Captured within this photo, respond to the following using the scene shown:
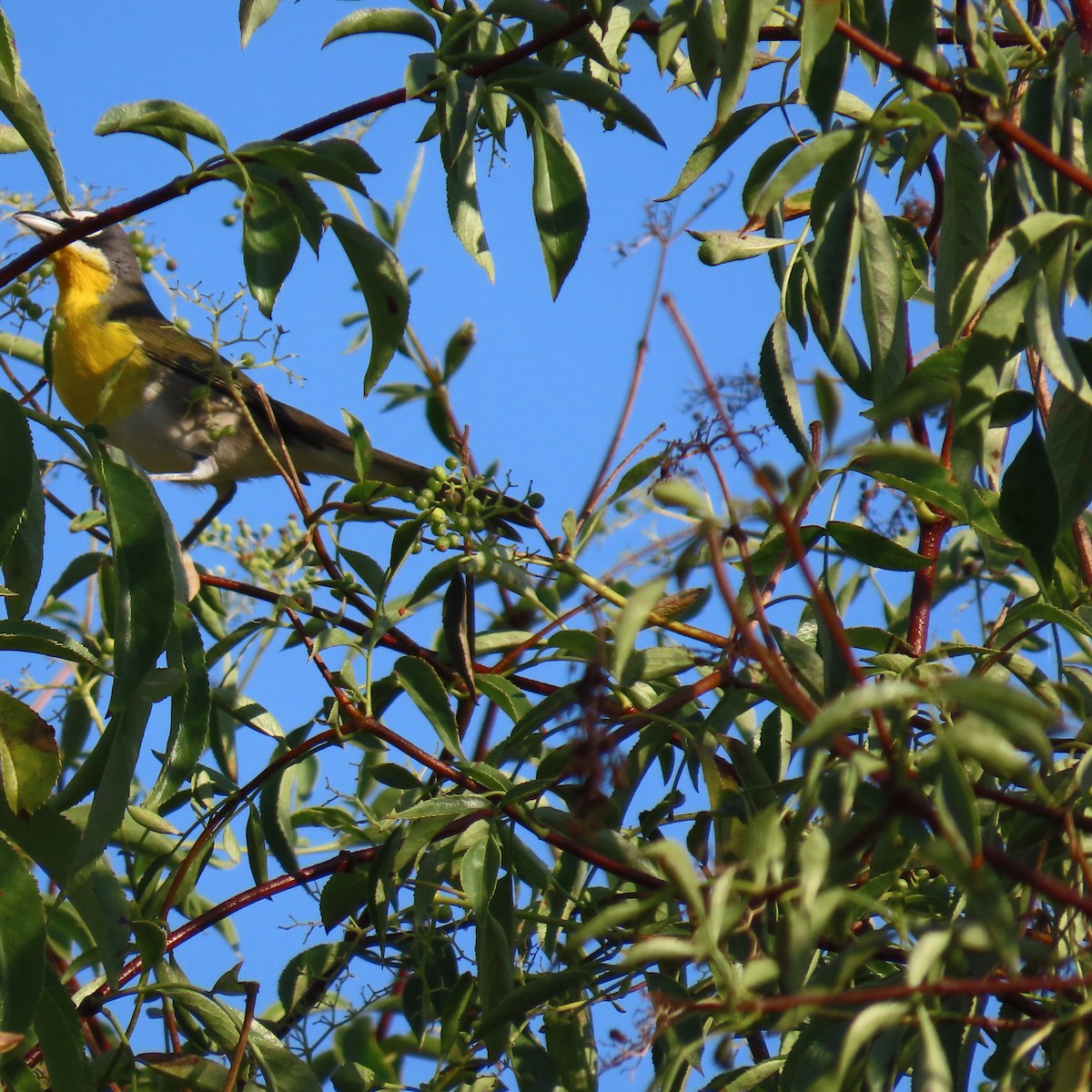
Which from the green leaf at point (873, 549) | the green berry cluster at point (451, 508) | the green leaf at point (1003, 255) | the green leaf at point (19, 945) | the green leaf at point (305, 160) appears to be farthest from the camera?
the green berry cluster at point (451, 508)

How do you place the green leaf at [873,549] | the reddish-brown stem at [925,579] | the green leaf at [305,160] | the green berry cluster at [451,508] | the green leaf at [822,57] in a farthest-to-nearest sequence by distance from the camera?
1. the reddish-brown stem at [925,579]
2. the green berry cluster at [451,508]
3. the green leaf at [873,549]
4. the green leaf at [305,160]
5. the green leaf at [822,57]

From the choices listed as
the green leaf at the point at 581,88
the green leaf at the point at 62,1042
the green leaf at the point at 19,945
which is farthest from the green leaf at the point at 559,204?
the green leaf at the point at 62,1042

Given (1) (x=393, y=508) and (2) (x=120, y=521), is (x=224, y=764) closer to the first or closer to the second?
(1) (x=393, y=508)

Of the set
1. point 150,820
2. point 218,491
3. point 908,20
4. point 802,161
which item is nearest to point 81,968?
point 150,820

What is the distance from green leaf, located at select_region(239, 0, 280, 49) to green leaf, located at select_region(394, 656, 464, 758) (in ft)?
3.12

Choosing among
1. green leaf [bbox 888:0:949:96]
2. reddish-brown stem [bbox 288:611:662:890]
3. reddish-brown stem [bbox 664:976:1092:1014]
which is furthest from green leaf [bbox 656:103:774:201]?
reddish-brown stem [bbox 664:976:1092:1014]

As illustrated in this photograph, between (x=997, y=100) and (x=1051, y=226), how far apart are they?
0.29 meters

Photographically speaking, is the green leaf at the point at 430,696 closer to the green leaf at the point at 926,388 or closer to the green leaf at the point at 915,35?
the green leaf at the point at 926,388

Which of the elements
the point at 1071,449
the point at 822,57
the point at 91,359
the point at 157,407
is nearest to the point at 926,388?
the point at 1071,449

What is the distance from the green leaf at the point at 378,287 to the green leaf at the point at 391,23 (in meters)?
0.27

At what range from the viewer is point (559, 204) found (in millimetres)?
1806

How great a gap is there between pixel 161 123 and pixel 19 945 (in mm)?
1026

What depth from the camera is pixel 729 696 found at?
5.66 feet

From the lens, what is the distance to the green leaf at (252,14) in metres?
1.85
